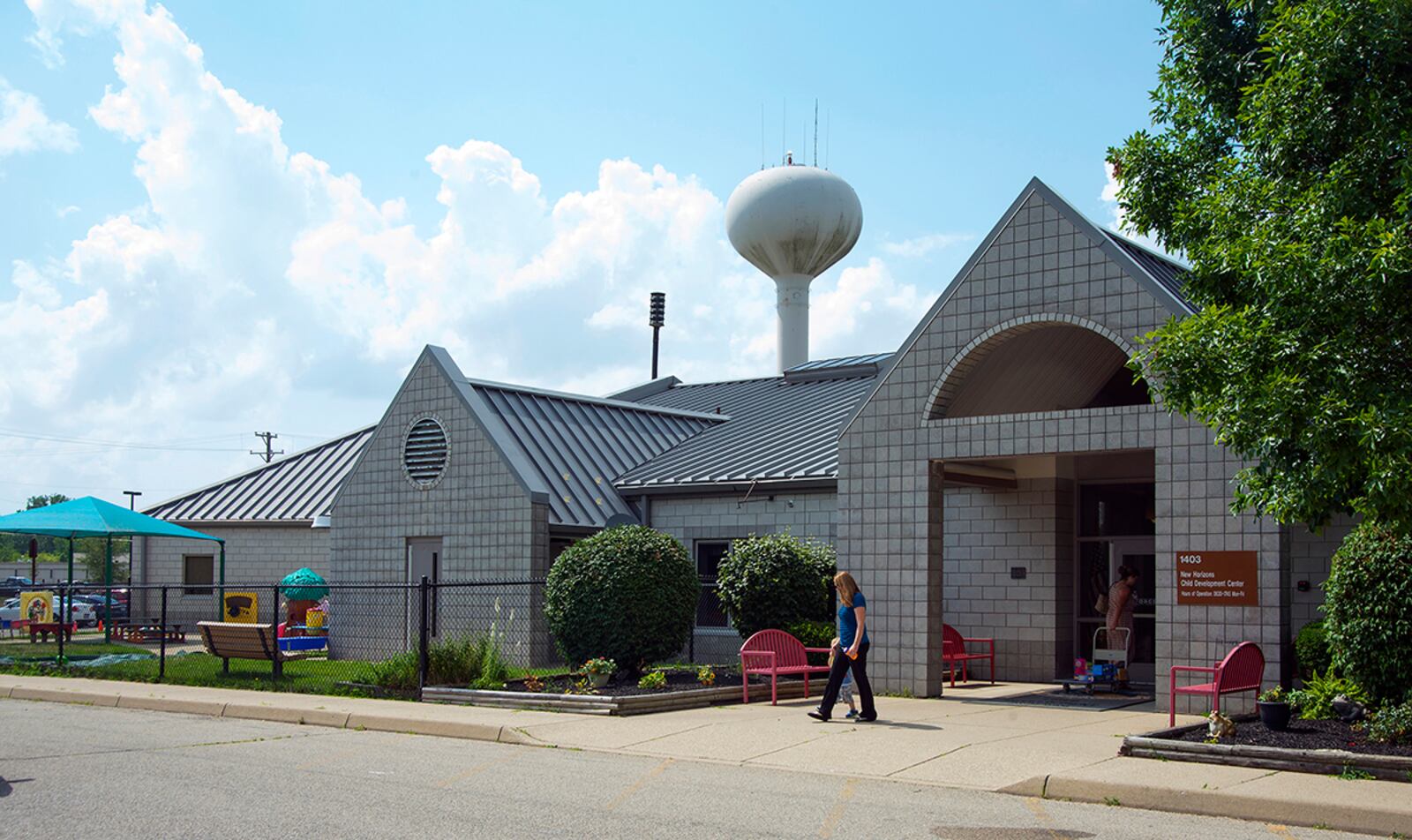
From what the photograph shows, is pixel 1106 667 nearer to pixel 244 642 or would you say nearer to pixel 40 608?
pixel 244 642

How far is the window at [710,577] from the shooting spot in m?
23.4

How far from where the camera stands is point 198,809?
31.0 ft

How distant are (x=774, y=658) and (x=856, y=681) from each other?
7.20 feet

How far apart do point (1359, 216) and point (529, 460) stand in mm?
16267

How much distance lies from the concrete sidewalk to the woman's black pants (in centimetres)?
23

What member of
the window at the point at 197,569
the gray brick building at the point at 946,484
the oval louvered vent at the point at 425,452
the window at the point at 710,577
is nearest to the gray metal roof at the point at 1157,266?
the gray brick building at the point at 946,484

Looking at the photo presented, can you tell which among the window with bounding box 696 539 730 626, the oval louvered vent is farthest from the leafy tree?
the oval louvered vent

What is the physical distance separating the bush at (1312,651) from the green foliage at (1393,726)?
9.46ft

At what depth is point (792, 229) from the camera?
134ft

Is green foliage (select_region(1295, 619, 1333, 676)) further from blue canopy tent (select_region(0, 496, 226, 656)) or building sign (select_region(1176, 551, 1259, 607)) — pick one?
blue canopy tent (select_region(0, 496, 226, 656))

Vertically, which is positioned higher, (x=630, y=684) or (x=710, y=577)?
(x=710, y=577)

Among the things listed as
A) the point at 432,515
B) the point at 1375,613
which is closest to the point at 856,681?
the point at 1375,613

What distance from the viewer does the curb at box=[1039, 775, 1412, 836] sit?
9273 mm

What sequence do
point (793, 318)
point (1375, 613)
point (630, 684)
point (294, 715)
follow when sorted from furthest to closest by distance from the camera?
point (793, 318) < point (630, 684) < point (294, 715) < point (1375, 613)
